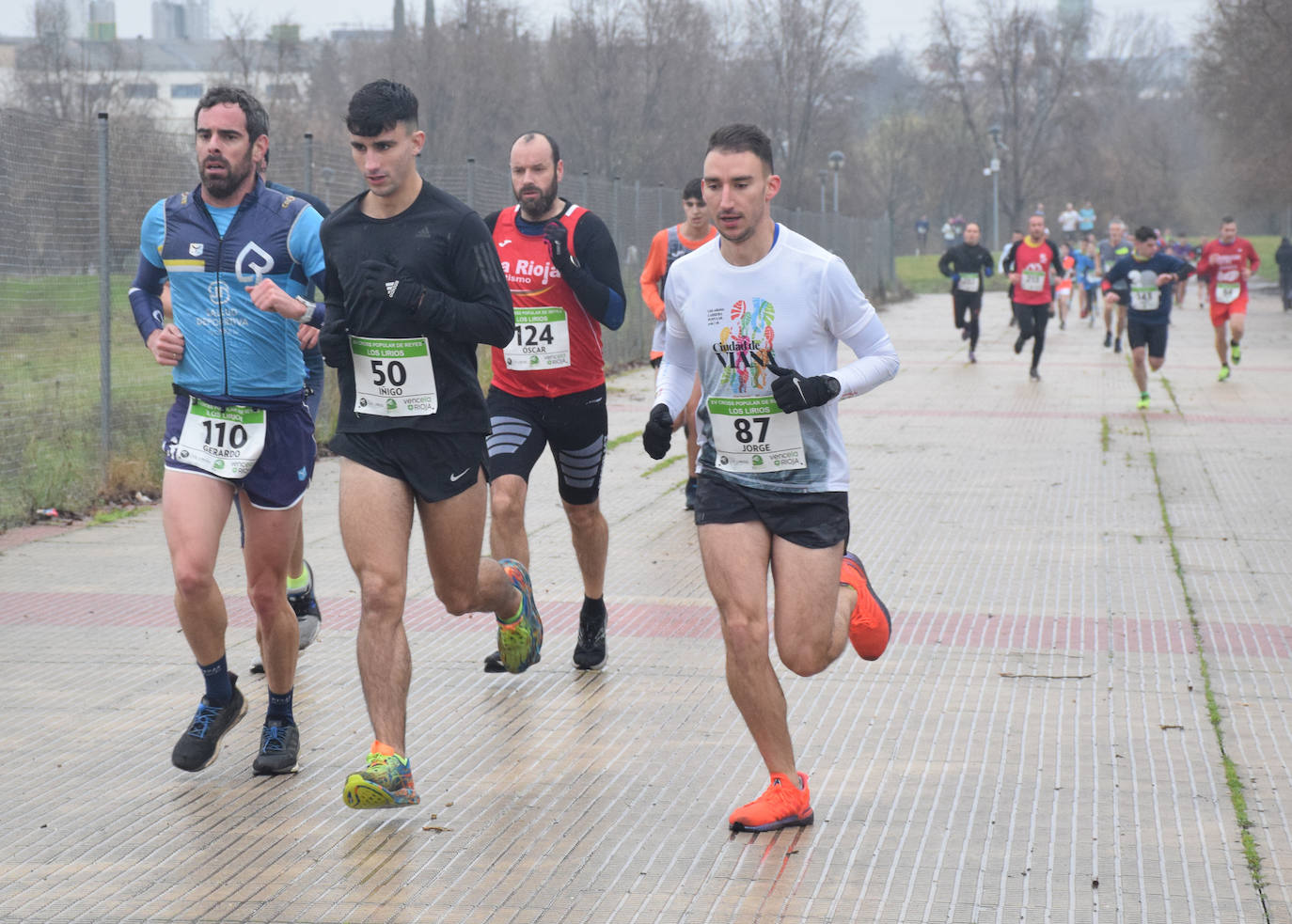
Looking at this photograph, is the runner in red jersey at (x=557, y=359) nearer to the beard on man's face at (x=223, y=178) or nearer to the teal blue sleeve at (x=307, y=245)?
the teal blue sleeve at (x=307, y=245)

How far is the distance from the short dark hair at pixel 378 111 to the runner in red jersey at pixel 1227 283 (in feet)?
55.2

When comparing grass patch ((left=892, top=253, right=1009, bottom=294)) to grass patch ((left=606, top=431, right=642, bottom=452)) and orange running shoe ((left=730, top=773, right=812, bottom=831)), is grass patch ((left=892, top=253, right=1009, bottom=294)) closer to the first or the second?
grass patch ((left=606, top=431, right=642, bottom=452))

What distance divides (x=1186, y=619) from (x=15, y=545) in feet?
20.6

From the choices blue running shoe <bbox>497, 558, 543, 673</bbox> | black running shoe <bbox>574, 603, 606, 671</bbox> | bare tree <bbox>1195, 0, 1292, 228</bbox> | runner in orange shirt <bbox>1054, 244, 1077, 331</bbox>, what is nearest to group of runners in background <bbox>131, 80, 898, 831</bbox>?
blue running shoe <bbox>497, 558, 543, 673</bbox>

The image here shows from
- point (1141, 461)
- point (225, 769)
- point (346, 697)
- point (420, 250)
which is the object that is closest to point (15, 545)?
point (346, 697)

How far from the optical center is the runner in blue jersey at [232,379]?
16.4 feet

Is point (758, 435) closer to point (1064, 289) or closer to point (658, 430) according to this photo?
point (658, 430)

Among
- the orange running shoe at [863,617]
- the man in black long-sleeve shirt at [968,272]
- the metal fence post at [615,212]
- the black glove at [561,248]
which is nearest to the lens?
the orange running shoe at [863,617]

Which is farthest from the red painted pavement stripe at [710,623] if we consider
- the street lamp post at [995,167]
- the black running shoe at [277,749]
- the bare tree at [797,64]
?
the street lamp post at [995,167]

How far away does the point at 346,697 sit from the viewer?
6047 mm

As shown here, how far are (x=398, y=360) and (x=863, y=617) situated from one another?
1618 mm

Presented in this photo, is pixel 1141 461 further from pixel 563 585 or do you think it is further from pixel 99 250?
pixel 99 250

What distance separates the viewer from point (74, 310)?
10602mm

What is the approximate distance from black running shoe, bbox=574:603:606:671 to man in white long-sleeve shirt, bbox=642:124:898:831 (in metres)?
1.87
